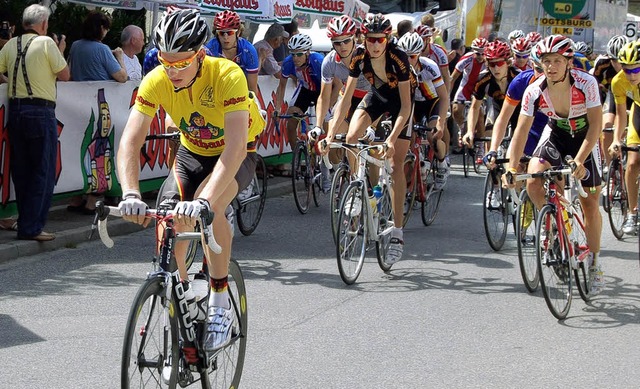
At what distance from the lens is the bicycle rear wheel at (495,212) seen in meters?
10.9

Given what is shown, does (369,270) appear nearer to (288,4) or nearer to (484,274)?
(484,274)

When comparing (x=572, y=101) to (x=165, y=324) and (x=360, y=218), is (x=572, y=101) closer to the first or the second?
(x=360, y=218)

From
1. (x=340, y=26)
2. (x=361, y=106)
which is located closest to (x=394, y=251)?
(x=361, y=106)

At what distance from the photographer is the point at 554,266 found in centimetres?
819

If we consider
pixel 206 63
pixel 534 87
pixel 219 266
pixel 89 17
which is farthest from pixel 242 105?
pixel 89 17

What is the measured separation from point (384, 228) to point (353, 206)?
790 mm

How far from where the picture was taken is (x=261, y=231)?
1193cm

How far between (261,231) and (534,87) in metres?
4.23

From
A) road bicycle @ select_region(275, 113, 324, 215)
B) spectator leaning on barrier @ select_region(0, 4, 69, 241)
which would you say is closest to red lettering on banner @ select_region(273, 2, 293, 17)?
road bicycle @ select_region(275, 113, 324, 215)

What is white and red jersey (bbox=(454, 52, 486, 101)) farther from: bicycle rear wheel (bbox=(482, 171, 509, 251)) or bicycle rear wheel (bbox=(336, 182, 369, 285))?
bicycle rear wheel (bbox=(336, 182, 369, 285))

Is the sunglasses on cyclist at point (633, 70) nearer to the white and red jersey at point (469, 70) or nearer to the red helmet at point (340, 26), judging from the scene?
the red helmet at point (340, 26)

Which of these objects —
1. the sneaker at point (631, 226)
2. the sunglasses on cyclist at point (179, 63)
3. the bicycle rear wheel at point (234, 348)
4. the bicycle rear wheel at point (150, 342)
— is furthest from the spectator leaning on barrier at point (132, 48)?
the bicycle rear wheel at point (150, 342)

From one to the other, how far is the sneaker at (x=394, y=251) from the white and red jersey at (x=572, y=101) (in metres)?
1.79

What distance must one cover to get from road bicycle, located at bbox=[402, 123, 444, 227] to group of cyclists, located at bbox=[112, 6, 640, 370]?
0.11 meters
